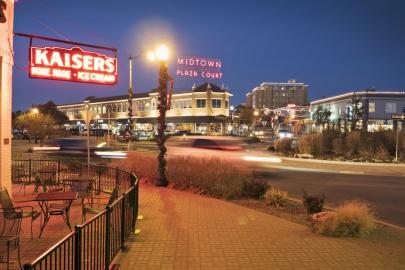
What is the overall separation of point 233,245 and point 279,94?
158347 millimetres

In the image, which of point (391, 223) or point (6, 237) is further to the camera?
point (391, 223)

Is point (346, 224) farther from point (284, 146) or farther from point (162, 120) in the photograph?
point (284, 146)

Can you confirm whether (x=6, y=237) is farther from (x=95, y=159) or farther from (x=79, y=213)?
(x=95, y=159)

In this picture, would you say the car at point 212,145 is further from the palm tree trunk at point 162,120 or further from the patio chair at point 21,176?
the patio chair at point 21,176

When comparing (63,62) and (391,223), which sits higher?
(63,62)

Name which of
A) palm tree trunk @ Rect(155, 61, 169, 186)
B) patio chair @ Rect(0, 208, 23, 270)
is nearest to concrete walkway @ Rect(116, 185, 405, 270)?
patio chair @ Rect(0, 208, 23, 270)

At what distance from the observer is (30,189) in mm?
14023

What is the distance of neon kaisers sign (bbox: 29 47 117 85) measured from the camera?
1238 centimetres

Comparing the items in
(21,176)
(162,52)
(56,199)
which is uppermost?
(162,52)

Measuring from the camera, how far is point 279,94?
533 ft

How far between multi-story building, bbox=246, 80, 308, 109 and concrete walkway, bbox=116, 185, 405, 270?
149 m

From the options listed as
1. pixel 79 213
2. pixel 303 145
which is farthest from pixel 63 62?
pixel 303 145

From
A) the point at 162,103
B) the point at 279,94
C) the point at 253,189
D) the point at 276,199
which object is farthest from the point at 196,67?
the point at 279,94

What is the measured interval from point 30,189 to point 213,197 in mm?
6133
